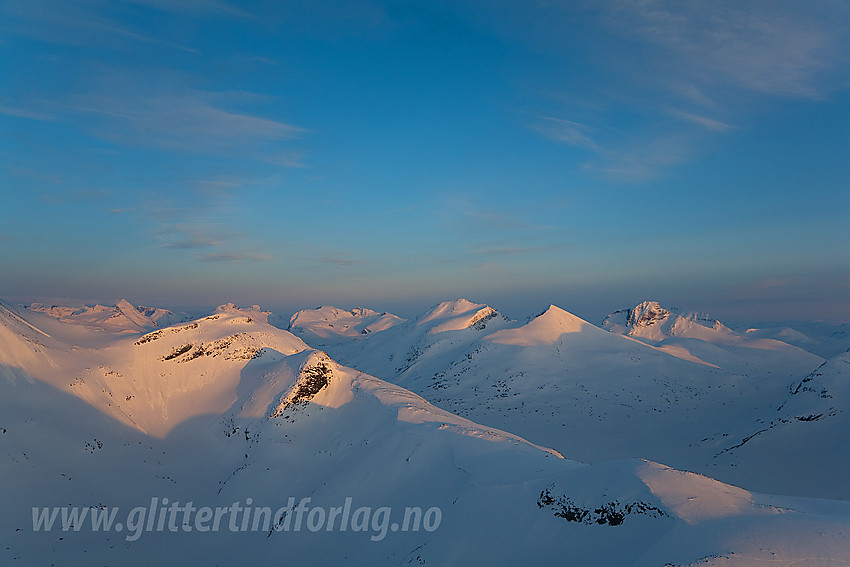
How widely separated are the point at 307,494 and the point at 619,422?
3760cm

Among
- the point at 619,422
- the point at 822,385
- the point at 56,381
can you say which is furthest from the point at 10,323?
the point at 822,385

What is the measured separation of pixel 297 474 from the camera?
29.7 metres

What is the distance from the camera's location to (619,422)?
4741 cm

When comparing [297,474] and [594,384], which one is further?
[594,384]

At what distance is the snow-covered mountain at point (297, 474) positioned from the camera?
45.7 feet

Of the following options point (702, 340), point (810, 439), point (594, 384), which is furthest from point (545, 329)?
point (810, 439)

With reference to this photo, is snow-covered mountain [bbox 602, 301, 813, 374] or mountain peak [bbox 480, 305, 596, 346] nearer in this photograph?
mountain peak [bbox 480, 305, 596, 346]

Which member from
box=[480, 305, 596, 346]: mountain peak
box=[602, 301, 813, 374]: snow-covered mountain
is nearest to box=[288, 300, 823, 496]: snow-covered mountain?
→ box=[480, 305, 596, 346]: mountain peak

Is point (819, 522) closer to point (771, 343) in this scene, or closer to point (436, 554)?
point (436, 554)

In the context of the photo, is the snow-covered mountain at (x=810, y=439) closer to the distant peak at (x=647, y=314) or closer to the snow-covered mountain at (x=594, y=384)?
the snow-covered mountain at (x=594, y=384)

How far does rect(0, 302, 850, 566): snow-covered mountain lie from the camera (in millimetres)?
13930

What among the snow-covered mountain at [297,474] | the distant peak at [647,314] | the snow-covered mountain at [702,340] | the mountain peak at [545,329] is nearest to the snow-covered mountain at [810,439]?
the snow-covered mountain at [297,474]

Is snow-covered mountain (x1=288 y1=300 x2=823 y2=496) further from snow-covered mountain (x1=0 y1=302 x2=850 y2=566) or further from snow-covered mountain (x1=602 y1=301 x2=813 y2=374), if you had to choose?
snow-covered mountain (x1=0 y1=302 x2=850 y2=566)

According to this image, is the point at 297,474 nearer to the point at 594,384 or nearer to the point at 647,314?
the point at 594,384
